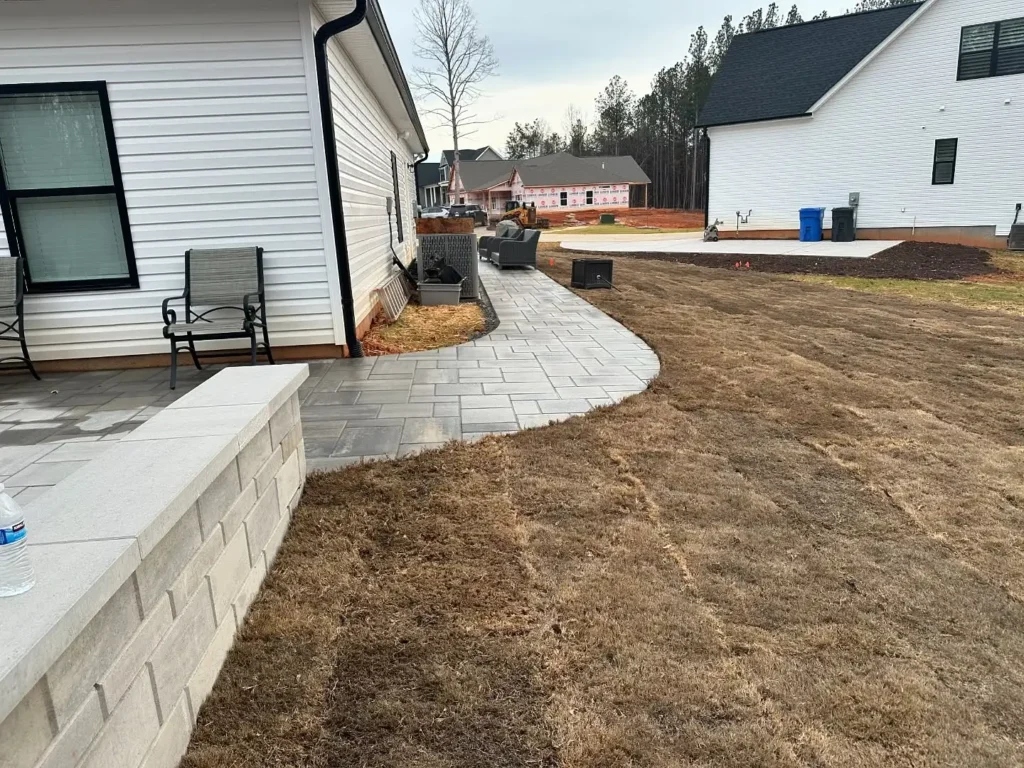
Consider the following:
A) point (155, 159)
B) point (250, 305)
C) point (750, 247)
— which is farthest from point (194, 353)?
point (750, 247)

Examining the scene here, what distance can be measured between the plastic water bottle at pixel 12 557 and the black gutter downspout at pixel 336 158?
4.47 metres

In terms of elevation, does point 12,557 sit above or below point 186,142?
below

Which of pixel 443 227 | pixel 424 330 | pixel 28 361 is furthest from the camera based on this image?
pixel 443 227

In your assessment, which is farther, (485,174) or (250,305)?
(485,174)

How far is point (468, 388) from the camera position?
15.5ft

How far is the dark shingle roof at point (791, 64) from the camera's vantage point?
64.1 ft

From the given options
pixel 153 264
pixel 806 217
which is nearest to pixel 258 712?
pixel 153 264

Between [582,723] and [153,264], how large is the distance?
5073 millimetres

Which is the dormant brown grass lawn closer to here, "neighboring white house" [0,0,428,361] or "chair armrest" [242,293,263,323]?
"chair armrest" [242,293,263,323]

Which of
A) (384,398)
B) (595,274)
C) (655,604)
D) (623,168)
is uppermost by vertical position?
(623,168)

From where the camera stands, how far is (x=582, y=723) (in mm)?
1674

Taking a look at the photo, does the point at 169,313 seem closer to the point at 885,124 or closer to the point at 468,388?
the point at 468,388

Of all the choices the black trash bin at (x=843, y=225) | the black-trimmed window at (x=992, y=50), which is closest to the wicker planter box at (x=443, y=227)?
the black trash bin at (x=843, y=225)

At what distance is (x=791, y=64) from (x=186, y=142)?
71.4 feet
